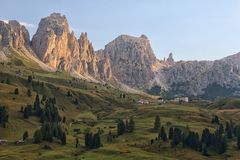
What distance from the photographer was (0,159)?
191250mm

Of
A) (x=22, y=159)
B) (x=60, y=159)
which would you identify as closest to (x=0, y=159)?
(x=22, y=159)

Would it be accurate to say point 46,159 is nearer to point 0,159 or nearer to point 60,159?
point 60,159

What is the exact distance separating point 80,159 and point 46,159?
49.5 feet

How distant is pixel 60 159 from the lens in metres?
199

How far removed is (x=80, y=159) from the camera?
19975cm

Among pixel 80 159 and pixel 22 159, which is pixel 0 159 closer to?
pixel 22 159

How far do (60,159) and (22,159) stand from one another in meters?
16.8

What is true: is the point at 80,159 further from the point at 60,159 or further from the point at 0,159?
the point at 0,159

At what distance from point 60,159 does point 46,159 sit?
6.39 meters

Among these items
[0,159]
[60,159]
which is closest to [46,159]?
[60,159]

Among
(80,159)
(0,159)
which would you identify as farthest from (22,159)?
(80,159)

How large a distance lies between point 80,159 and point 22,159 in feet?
83.6

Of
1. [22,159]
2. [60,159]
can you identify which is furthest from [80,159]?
[22,159]

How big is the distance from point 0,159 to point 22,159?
9263 millimetres
